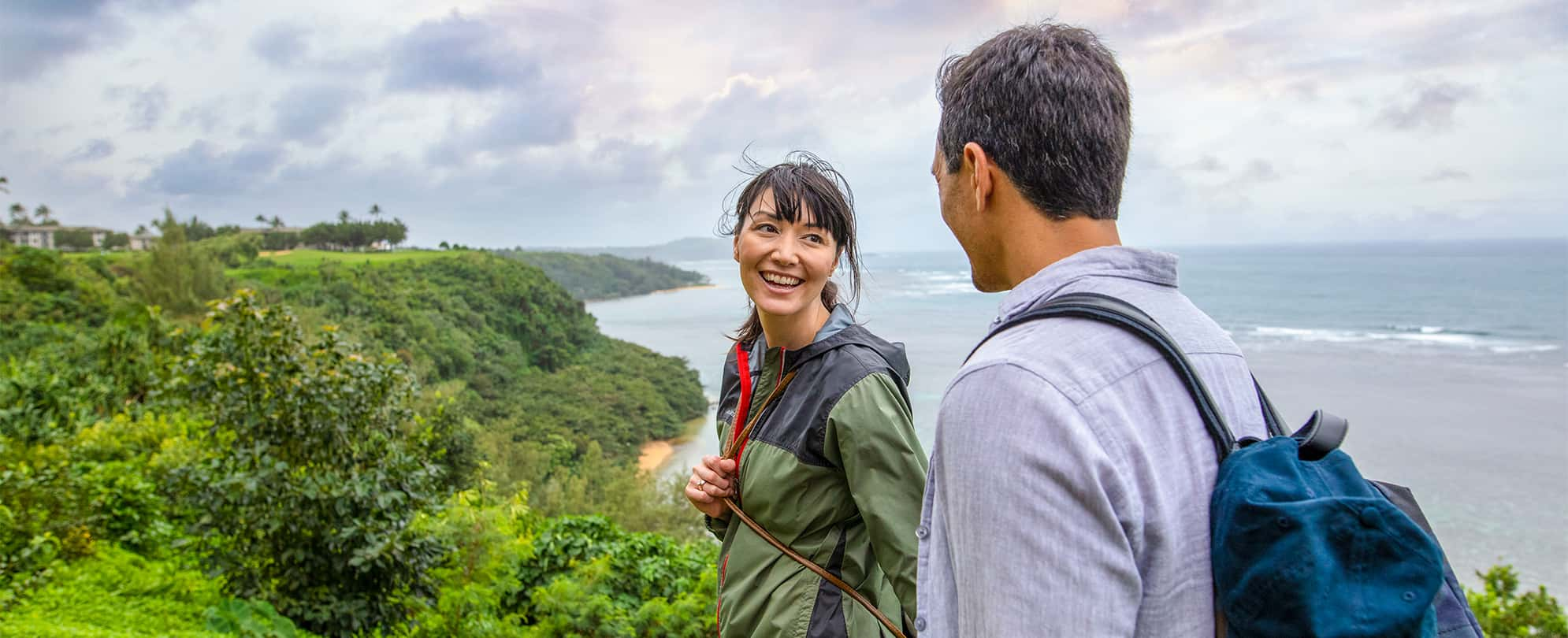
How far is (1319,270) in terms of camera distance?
8519 centimetres

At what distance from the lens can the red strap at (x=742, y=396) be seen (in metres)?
1.73

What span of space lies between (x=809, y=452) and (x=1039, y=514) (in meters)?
0.82

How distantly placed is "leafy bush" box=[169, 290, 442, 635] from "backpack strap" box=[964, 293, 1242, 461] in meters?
3.99

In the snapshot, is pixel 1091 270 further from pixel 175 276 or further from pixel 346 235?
pixel 346 235

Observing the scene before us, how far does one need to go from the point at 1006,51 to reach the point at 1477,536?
2176cm

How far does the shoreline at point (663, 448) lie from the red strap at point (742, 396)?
30133 mm

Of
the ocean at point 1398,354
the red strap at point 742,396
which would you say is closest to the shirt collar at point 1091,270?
the red strap at point 742,396

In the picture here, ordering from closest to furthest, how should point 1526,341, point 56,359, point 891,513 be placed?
point 891,513
point 56,359
point 1526,341

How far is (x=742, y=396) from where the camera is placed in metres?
1.80

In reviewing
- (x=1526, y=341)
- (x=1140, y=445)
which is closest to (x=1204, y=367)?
(x=1140, y=445)

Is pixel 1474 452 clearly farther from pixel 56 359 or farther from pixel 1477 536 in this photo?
pixel 56 359

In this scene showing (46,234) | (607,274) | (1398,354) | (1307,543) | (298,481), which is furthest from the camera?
(607,274)

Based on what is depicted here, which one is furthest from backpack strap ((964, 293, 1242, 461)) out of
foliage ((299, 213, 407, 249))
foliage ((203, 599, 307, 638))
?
foliage ((299, 213, 407, 249))

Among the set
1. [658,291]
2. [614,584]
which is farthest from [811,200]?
[658,291]
